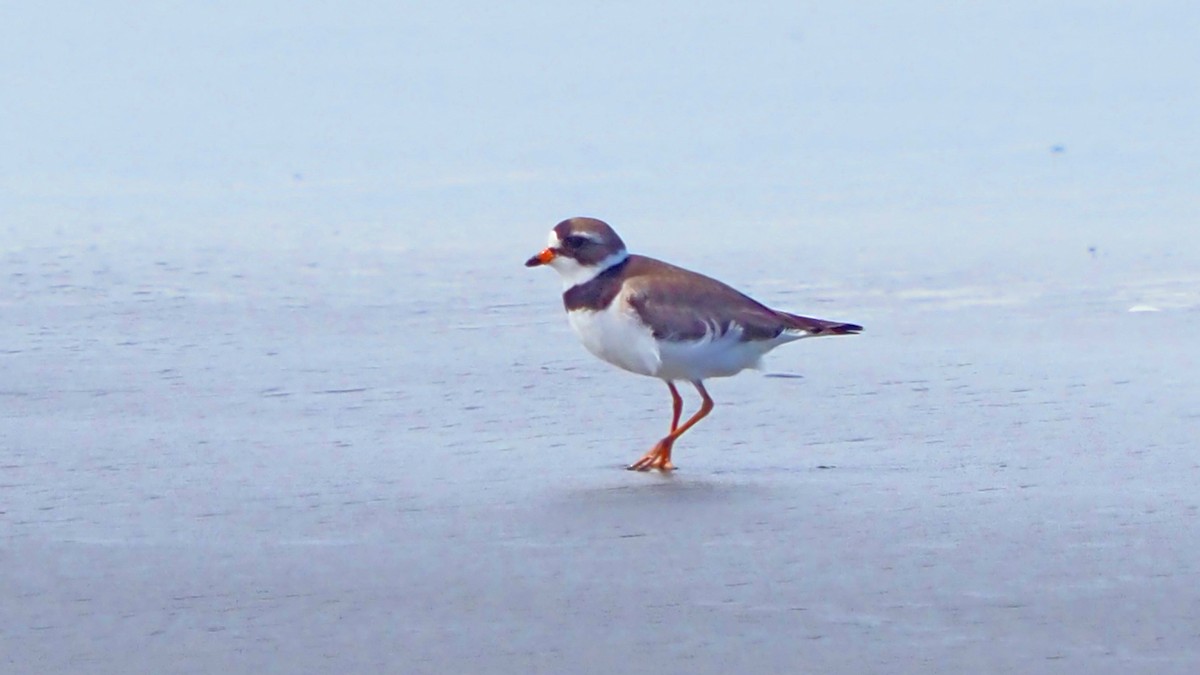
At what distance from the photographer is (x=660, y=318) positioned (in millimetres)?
5051

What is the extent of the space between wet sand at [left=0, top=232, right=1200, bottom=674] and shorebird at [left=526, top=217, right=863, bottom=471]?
19cm

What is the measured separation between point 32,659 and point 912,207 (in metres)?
6.23

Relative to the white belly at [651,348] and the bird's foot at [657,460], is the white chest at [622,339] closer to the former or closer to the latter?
the white belly at [651,348]

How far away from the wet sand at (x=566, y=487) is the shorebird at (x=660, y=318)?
0.62ft

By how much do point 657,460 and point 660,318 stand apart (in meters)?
0.53

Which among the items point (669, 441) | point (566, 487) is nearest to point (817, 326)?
point (669, 441)

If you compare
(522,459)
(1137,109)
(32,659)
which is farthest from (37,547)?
(1137,109)

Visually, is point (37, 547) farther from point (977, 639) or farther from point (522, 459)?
point (977, 639)

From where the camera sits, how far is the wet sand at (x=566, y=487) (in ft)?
10.1

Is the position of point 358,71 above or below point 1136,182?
above

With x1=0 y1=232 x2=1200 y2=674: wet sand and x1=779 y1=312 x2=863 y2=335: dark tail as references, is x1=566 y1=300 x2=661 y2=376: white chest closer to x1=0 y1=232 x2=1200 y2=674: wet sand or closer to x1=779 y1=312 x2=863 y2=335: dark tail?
x1=0 y1=232 x2=1200 y2=674: wet sand

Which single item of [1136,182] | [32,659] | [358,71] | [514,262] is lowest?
[32,659]

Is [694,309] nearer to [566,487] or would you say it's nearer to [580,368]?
[580,368]

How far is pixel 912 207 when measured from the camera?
8680 millimetres
